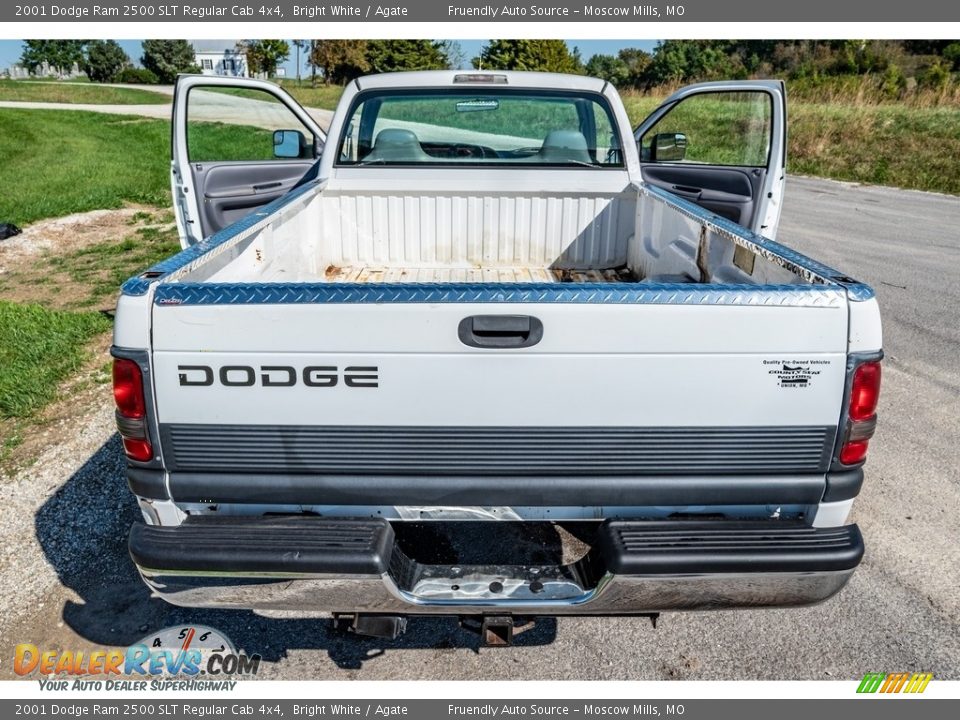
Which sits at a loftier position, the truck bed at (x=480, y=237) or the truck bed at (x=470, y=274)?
the truck bed at (x=480, y=237)

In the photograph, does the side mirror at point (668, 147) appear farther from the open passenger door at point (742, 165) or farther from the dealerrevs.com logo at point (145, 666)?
the dealerrevs.com logo at point (145, 666)

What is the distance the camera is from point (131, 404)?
2.27 meters

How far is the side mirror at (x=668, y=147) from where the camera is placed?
5.17m

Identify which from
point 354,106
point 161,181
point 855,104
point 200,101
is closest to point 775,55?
point 855,104

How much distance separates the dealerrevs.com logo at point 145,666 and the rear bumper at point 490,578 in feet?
2.29

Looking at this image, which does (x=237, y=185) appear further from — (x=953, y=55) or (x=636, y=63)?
(x=636, y=63)

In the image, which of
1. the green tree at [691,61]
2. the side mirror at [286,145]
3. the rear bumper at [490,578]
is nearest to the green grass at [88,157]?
the side mirror at [286,145]

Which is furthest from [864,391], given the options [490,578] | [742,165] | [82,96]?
[82,96]

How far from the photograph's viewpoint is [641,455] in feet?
7.67

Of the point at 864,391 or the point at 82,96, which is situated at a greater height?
the point at 82,96

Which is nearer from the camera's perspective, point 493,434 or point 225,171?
point 493,434

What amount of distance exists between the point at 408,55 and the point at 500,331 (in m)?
41.2

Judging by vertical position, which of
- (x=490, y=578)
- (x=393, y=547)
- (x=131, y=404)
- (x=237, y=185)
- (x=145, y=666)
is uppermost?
(x=237, y=185)

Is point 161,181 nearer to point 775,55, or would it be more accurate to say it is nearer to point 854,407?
point 854,407
